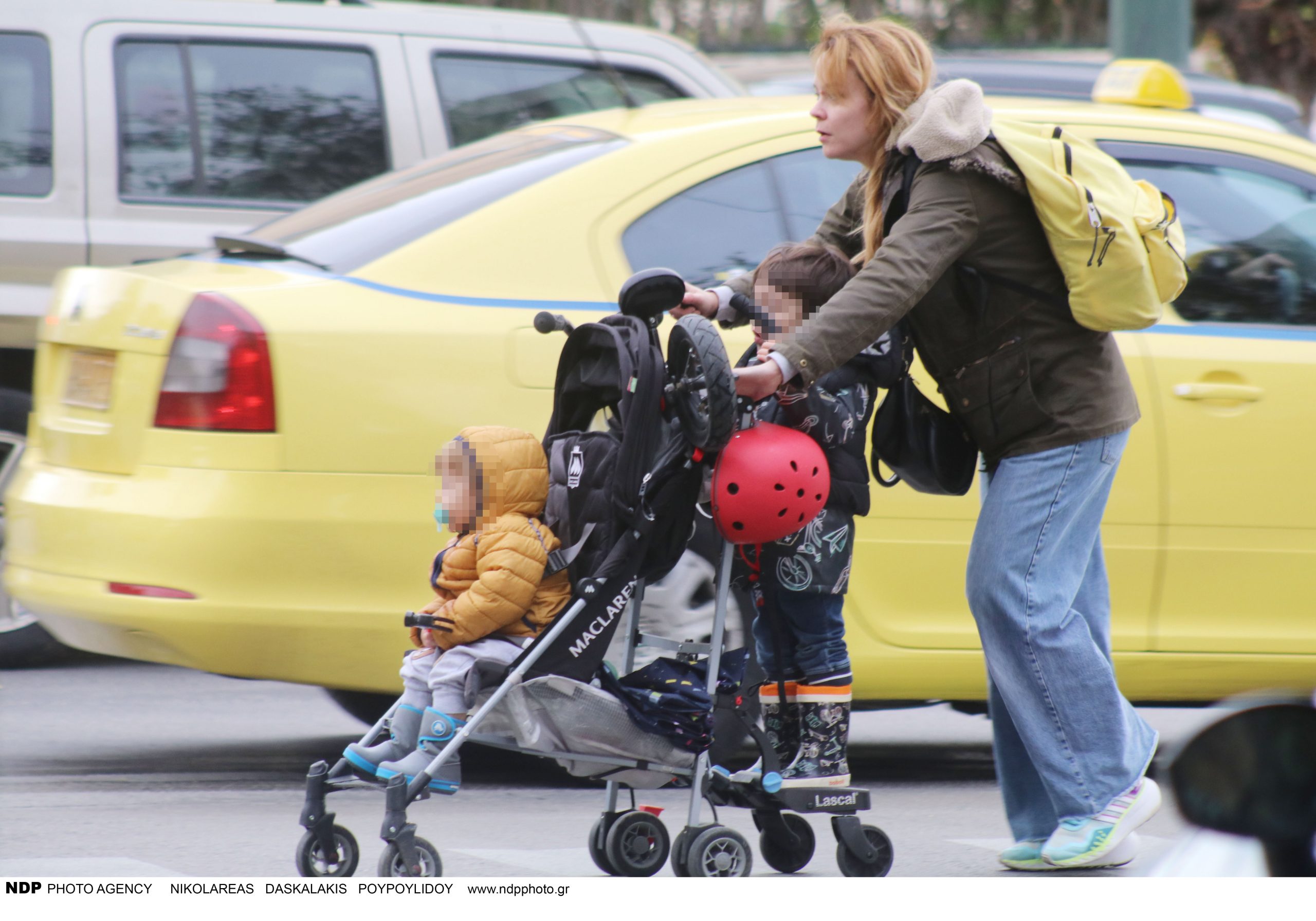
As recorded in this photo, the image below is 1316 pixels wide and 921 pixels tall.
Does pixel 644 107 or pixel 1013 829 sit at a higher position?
pixel 644 107

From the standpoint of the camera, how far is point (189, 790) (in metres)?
4.45

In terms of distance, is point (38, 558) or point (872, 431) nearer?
point (872, 431)

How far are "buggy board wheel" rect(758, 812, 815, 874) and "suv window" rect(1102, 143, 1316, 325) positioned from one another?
1.96 m

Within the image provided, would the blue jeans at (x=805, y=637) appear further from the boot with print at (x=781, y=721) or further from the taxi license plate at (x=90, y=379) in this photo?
the taxi license plate at (x=90, y=379)

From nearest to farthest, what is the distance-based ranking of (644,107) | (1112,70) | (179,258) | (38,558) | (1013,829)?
(1013,829) < (38,558) < (179,258) < (644,107) < (1112,70)

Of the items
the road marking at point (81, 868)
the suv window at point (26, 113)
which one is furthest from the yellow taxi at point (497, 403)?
the suv window at point (26, 113)

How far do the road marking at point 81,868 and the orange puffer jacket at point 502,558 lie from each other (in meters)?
0.83

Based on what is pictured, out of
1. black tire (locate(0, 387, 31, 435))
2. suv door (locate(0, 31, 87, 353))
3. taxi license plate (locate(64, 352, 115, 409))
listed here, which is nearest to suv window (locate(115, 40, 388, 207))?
suv door (locate(0, 31, 87, 353))

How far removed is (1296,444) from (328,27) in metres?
3.67

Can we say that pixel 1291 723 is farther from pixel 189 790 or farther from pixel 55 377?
pixel 55 377

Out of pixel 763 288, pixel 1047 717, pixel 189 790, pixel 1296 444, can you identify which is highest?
pixel 763 288

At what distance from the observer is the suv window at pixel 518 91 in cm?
656

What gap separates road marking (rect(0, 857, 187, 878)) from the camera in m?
3.56

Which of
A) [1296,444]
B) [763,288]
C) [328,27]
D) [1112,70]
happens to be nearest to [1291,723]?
[763,288]
